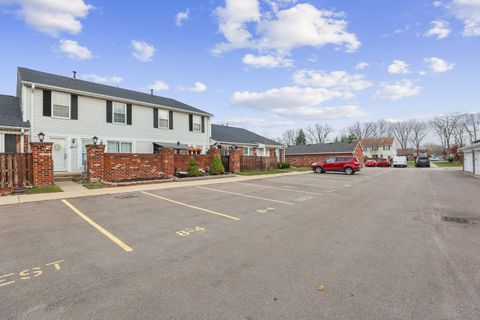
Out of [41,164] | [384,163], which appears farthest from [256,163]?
[384,163]

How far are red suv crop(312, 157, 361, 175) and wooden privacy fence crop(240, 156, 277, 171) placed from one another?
4567 millimetres

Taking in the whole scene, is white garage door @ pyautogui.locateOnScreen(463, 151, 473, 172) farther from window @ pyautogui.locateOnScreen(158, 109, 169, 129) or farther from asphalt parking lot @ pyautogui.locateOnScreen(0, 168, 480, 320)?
window @ pyautogui.locateOnScreen(158, 109, 169, 129)

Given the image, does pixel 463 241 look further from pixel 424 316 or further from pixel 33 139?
pixel 33 139

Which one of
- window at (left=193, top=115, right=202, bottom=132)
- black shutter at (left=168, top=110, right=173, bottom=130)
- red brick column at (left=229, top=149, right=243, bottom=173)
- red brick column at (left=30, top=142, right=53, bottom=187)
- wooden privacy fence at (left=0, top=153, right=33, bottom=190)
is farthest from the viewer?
window at (left=193, top=115, right=202, bottom=132)

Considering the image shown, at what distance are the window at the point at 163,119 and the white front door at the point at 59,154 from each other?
6738 millimetres

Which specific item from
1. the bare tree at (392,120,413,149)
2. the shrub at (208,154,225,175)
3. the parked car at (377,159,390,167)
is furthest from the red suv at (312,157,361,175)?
the bare tree at (392,120,413,149)

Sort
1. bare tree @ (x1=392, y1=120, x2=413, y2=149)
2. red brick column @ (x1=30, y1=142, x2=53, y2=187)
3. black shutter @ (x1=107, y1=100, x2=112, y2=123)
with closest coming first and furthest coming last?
red brick column @ (x1=30, y1=142, x2=53, y2=187), black shutter @ (x1=107, y1=100, x2=112, y2=123), bare tree @ (x1=392, y1=120, x2=413, y2=149)

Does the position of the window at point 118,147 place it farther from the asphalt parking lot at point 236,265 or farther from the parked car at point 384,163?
the parked car at point 384,163

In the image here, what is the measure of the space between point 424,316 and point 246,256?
91.6 inches

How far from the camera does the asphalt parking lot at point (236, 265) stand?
274 centimetres

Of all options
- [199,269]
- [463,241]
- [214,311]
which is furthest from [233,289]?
[463,241]

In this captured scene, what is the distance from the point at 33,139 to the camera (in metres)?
14.2

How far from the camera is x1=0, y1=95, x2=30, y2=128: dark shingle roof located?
44.5 feet

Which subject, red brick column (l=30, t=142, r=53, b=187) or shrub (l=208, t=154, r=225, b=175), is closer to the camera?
red brick column (l=30, t=142, r=53, b=187)
